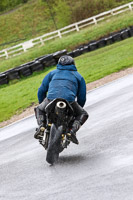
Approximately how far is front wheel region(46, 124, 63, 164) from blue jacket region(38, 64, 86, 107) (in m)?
0.56

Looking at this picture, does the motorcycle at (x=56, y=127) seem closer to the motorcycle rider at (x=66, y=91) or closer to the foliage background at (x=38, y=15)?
the motorcycle rider at (x=66, y=91)

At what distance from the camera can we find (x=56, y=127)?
7863 mm

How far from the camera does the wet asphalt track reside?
604 centimetres

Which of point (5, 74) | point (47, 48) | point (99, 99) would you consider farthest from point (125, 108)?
point (47, 48)

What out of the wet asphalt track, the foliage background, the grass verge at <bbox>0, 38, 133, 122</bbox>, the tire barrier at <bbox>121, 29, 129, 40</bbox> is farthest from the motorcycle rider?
the foliage background

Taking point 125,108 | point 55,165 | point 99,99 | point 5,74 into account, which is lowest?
point 5,74

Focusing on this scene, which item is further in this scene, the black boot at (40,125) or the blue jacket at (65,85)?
the black boot at (40,125)

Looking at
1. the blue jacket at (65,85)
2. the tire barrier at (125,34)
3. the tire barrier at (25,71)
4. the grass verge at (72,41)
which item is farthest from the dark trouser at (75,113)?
the grass verge at (72,41)

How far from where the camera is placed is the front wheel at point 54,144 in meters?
7.77

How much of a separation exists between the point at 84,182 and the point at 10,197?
3.54ft

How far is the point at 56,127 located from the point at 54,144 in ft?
0.94

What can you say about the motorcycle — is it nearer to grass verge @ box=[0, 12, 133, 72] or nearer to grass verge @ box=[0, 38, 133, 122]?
grass verge @ box=[0, 38, 133, 122]

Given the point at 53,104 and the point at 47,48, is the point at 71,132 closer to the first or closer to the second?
the point at 53,104

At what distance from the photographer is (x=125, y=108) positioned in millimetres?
11141
